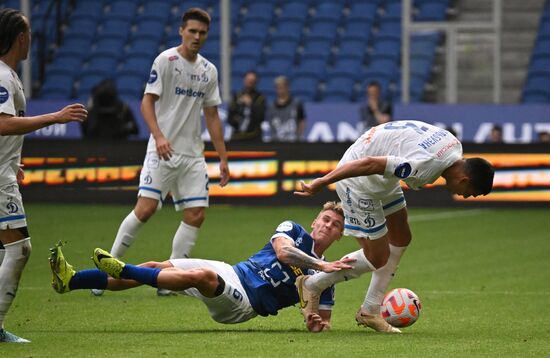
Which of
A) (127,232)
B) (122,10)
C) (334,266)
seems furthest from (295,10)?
(334,266)

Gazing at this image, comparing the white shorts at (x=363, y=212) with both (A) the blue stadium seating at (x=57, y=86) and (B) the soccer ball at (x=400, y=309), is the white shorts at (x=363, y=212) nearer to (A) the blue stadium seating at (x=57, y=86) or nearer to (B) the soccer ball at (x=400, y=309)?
(B) the soccer ball at (x=400, y=309)

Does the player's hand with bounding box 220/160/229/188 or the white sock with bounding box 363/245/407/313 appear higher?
the player's hand with bounding box 220/160/229/188

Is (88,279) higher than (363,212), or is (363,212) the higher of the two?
(363,212)

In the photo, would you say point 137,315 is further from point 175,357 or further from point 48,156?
point 48,156

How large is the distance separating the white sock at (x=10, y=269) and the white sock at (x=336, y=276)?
1.93 m

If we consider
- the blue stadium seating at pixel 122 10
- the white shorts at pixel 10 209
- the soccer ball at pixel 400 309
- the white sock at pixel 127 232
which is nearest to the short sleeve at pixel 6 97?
the white shorts at pixel 10 209

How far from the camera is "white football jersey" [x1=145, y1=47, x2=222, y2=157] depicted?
10.5m

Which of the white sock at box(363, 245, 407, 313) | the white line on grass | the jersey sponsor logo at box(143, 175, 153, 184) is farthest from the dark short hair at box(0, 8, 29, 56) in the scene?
the white line on grass

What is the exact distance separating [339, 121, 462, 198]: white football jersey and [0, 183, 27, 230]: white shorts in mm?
2193

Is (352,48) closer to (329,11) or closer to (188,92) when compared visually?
(329,11)

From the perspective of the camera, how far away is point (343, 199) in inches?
334

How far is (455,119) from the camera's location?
21203 mm

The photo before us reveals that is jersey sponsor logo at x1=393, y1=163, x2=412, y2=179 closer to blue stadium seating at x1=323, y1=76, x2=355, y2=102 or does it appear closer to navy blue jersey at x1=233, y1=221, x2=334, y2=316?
navy blue jersey at x1=233, y1=221, x2=334, y2=316

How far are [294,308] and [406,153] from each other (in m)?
2.51
